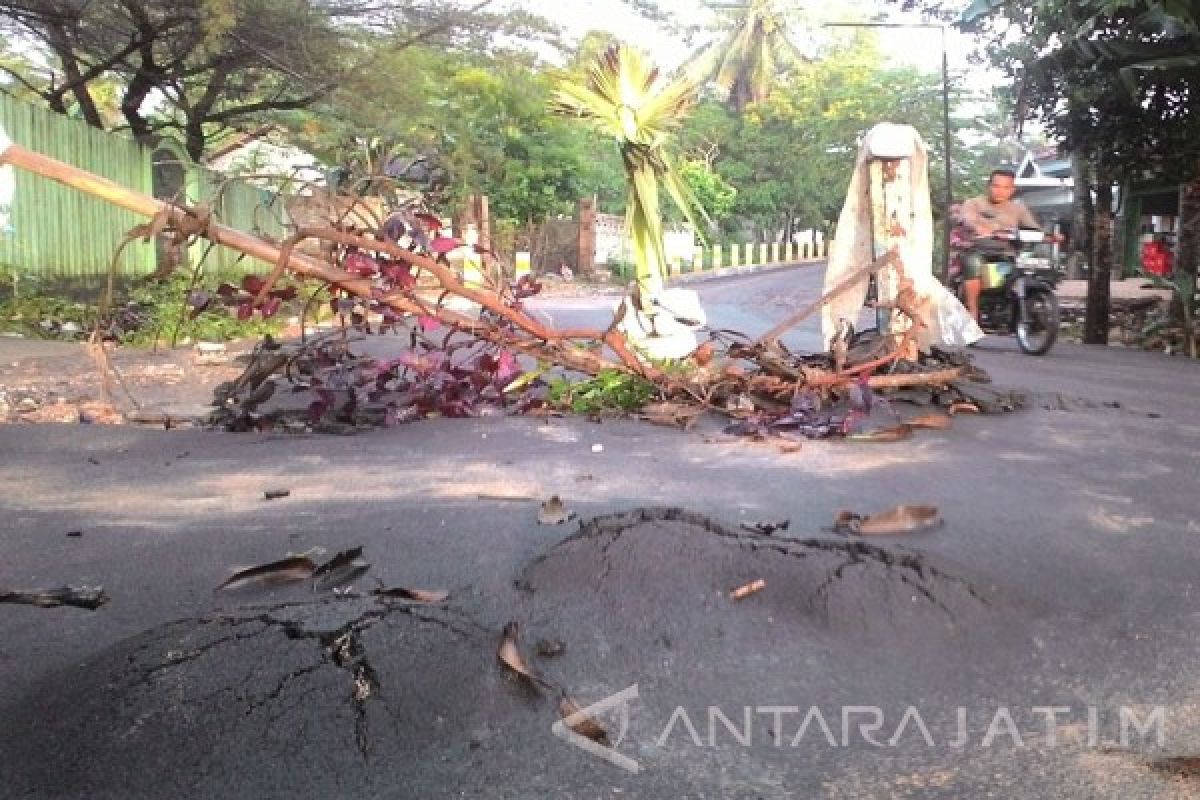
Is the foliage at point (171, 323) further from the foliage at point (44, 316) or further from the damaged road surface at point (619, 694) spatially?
the damaged road surface at point (619, 694)

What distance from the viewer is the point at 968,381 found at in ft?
22.7

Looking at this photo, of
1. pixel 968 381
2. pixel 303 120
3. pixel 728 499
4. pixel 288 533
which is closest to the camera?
pixel 288 533

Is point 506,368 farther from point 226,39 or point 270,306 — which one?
point 226,39

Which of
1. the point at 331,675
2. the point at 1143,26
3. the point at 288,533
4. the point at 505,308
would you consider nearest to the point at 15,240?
the point at 505,308

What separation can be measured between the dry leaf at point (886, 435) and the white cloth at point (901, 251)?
1.54m

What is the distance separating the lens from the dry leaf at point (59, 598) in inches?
119

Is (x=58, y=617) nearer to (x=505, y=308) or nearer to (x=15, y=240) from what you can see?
(x=505, y=308)

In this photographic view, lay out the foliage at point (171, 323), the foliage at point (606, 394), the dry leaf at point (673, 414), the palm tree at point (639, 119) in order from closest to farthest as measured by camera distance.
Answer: the dry leaf at point (673, 414) < the foliage at point (606, 394) < the palm tree at point (639, 119) < the foliage at point (171, 323)

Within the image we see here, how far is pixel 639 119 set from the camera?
781 centimetres

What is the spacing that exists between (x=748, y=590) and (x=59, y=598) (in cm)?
198

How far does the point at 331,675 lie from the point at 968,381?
5.45 m

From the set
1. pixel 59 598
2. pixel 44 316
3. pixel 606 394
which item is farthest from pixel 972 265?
pixel 44 316

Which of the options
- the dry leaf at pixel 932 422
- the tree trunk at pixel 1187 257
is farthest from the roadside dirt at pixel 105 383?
the tree trunk at pixel 1187 257

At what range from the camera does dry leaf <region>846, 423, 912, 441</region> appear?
557cm
